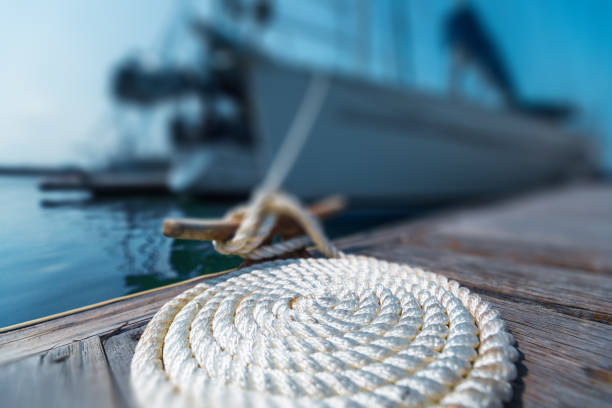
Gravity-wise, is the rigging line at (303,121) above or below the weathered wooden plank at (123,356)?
above

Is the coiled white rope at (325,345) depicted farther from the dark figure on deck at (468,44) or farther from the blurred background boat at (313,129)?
the dark figure on deck at (468,44)

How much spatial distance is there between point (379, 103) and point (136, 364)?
555 centimetres

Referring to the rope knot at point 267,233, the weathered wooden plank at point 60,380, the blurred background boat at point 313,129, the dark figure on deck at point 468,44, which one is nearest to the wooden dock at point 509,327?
Result: the weathered wooden plank at point 60,380

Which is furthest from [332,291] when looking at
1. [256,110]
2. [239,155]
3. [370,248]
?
[239,155]

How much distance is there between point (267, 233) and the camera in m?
0.94

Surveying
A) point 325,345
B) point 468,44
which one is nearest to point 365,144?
point 325,345

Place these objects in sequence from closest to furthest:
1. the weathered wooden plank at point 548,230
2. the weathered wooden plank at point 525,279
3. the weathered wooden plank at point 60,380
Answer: the weathered wooden plank at point 60,380 → the weathered wooden plank at point 525,279 → the weathered wooden plank at point 548,230

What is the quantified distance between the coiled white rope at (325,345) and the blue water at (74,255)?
21cm

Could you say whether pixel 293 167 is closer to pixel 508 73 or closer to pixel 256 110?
pixel 256 110

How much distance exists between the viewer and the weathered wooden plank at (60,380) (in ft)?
1.41

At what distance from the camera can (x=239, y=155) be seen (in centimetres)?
537

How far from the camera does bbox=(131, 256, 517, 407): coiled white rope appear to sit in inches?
16.9

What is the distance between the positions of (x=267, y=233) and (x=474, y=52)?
9949 millimetres

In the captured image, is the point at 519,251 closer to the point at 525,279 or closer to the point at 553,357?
the point at 525,279
